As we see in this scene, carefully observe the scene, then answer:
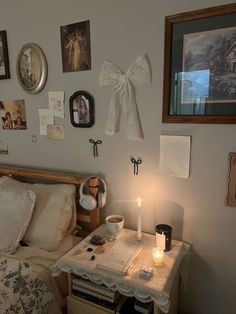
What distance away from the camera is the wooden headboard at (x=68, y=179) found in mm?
1607

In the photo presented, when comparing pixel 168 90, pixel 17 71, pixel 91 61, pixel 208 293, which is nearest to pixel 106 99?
pixel 91 61

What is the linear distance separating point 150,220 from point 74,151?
27.1 inches

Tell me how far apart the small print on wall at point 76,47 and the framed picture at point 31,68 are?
7.2 inches

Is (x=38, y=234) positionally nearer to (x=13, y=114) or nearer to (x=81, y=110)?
(x=81, y=110)

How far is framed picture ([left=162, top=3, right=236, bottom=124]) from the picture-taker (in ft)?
3.84

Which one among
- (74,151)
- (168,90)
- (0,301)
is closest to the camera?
(0,301)

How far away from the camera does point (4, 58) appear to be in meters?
1.85

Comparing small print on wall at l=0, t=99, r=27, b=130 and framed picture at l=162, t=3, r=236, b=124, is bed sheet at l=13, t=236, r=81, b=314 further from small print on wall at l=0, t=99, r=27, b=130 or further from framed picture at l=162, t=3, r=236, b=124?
framed picture at l=162, t=3, r=236, b=124

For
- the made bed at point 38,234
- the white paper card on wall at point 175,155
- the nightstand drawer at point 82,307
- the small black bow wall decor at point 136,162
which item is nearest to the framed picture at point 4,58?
the made bed at point 38,234

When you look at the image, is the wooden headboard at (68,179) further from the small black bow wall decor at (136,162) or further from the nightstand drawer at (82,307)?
the nightstand drawer at (82,307)

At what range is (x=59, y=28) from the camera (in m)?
1.59

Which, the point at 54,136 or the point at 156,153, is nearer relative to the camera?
the point at 156,153

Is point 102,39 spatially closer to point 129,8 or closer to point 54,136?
point 129,8

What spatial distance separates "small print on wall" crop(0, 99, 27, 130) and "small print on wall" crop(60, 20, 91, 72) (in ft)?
1.68
